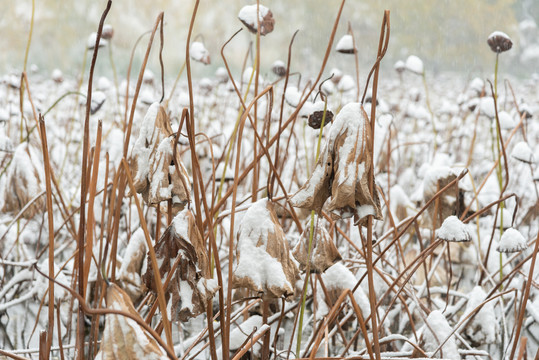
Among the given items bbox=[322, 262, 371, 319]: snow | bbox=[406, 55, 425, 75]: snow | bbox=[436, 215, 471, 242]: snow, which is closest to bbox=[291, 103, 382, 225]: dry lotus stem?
bbox=[436, 215, 471, 242]: snow

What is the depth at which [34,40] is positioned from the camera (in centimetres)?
905

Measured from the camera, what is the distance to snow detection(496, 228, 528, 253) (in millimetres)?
648

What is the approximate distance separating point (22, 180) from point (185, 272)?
522 mm

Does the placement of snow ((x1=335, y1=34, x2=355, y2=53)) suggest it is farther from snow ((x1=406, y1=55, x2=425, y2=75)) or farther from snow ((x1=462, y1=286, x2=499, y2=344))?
snow ((x1=462, y1=286, x2=499, y2=344))

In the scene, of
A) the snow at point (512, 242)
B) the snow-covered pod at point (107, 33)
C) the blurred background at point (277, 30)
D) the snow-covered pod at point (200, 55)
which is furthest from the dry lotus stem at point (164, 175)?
the blurred background at point (277, 30)

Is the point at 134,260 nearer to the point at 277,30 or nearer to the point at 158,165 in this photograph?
the point at 158,165

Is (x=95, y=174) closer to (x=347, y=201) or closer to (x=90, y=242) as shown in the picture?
(x=90, y=242)

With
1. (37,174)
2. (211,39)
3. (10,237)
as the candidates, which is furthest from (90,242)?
(211,39)

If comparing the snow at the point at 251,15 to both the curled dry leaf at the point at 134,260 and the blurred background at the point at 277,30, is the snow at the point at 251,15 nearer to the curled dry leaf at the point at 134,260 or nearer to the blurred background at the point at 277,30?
the curled dry leaf at the point at 134,260

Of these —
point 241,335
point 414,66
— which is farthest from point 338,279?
point 414,66

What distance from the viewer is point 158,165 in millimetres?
484

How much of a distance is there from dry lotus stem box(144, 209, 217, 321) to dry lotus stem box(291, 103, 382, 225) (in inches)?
3.5

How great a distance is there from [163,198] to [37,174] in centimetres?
48

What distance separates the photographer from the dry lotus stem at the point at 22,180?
0.85m
